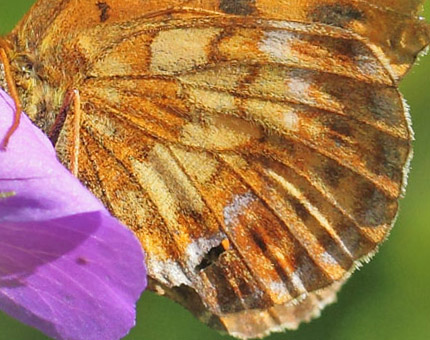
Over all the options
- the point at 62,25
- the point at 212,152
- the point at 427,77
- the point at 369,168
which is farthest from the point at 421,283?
the point at 62,25

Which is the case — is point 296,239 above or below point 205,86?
below

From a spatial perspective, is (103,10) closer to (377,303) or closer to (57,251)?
(57,251)

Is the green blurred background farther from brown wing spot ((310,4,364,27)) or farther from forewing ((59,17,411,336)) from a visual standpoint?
brown wing spot ((310,4,364,27))

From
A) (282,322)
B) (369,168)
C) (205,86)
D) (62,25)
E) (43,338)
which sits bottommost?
(43,338)

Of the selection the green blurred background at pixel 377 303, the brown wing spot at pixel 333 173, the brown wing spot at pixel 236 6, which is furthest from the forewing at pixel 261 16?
the green blurred background at pixel 377 303

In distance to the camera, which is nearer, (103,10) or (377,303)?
(103,10)

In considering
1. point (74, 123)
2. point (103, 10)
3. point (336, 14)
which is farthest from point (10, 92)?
point (336, 14)

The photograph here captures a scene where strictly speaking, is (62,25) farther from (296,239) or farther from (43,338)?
(43,338)
